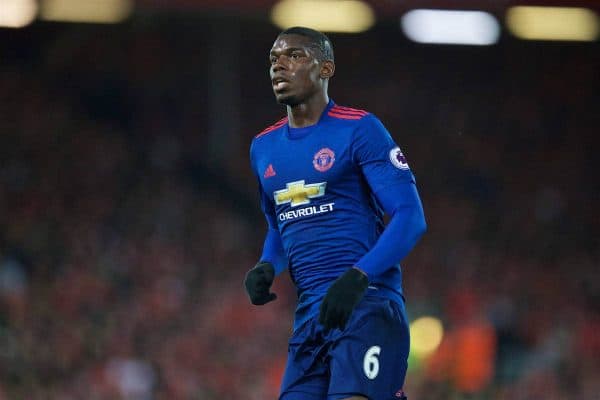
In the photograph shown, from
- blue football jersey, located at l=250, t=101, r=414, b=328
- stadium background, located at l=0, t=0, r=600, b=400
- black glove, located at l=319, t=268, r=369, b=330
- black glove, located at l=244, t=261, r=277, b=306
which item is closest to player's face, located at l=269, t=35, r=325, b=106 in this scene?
blue football jersey, located at l=250, t=101, r=414, b=328

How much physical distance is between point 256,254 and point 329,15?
2929 millimetres

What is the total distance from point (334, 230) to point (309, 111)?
1.50 feet

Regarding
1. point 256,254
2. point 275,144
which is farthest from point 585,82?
point 275,144

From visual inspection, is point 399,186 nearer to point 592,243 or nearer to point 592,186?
point 592,243

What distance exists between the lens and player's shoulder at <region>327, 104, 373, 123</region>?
12.7ft

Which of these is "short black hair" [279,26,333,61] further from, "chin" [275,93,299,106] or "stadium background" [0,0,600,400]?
"stadium background" [0,0,600,400]

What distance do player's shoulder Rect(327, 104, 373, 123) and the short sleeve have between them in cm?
2

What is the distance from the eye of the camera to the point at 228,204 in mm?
13820

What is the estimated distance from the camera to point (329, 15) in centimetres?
1295

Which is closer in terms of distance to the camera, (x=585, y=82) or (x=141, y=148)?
(x=141, y=148)

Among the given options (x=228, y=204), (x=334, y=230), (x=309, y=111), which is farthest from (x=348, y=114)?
(x=228, y=204)

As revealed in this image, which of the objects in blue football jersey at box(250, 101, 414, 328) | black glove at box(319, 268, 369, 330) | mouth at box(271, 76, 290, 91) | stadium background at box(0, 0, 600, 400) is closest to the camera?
black glove at box(319, 268, 369, 330)

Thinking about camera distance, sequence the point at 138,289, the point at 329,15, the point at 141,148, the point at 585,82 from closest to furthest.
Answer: the point at 138,289, the point at 329,15, the point at 141,148, the point at 585,82

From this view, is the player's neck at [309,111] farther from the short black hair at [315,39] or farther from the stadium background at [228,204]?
the stadium background at [228,204]
